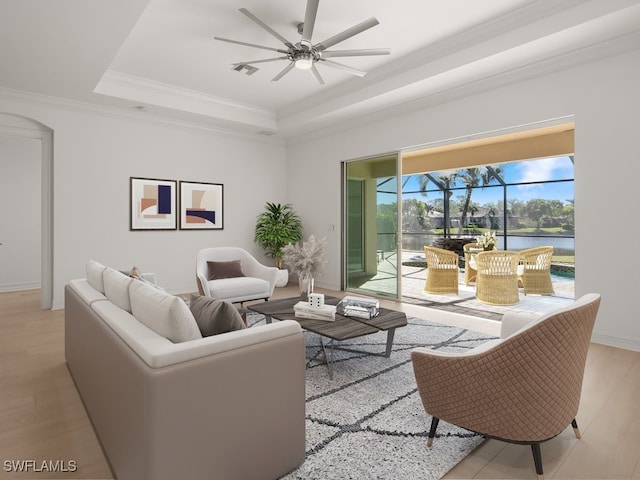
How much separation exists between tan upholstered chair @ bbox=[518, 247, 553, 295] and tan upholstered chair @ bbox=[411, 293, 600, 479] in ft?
17.1

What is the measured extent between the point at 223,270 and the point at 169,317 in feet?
11.3

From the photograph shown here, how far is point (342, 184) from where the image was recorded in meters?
6.61

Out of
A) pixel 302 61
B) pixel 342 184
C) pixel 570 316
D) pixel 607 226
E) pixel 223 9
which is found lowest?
pixel 570 316

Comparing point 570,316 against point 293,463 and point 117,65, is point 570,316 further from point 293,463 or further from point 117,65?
point 117,65

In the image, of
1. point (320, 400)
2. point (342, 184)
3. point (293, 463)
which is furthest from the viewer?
point (342, 184)

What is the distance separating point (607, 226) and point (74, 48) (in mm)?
5508

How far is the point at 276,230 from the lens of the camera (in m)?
6.98

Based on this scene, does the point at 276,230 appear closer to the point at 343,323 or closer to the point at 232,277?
the point at 232,277

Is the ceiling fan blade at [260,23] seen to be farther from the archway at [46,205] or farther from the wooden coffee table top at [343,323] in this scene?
the archway at [46,205]

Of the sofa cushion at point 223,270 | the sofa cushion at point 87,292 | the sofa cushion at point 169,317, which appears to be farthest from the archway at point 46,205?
the sofa cushion at point 169,317

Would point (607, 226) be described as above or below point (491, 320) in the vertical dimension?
above

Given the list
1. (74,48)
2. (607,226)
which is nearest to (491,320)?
(607,226)

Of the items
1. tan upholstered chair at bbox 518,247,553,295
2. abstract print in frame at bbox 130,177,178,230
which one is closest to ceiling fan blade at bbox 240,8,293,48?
abstract print in frame at bbox 130,177,178,230

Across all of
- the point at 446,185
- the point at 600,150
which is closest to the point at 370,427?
the point at 600,150
